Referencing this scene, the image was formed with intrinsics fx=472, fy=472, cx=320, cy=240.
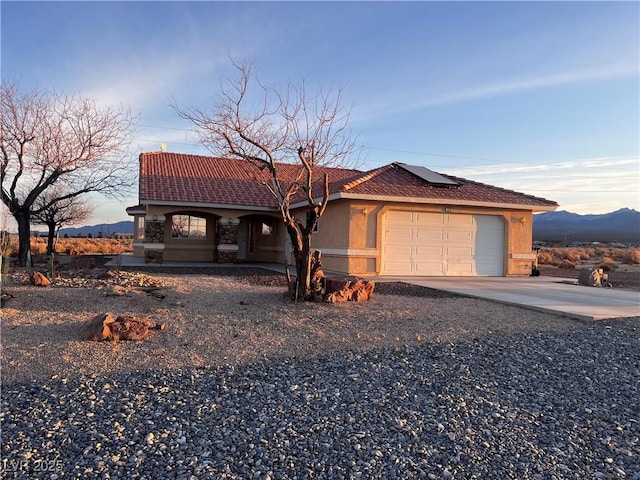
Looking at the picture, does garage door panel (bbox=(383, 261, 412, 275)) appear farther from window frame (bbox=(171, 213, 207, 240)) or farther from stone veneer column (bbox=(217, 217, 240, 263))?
window frame (bbox=(171, 213, 207, 240))

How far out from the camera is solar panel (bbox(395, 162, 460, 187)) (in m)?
17.4

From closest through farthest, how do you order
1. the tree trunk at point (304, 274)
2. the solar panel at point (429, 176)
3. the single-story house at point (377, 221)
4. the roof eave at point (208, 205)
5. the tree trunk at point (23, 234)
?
the tree trunk at point (304, 274) < the single-story house at point (377, 221) < the solar panel at point (429, 176) < the tree trunk at point (23, 234) < the roof eave at point (208, 205)

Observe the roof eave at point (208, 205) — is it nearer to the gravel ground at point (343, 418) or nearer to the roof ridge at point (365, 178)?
the roof ridge at point (365, 178)

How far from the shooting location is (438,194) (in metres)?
16.7

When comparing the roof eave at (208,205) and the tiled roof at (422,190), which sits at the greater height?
the tiled roof at (422,190)

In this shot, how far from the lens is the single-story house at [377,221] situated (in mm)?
16078

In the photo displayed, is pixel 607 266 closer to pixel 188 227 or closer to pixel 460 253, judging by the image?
pixel 460 253

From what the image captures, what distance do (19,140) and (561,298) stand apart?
18105 millimetres

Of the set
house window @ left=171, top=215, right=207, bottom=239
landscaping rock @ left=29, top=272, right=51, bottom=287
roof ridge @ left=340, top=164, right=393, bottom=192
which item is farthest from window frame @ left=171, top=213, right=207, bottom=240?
landscaping rock @ left=29, top=272, right=51, bottom=287

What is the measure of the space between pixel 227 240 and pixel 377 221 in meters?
8.13

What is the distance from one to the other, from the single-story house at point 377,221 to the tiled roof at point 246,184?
5 centimetres

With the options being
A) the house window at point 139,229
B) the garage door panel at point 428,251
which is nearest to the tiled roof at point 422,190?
the garage door panel at point 428,251

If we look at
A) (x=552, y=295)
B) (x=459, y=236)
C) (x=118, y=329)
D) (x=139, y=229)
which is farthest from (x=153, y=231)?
(x=552, y=295)

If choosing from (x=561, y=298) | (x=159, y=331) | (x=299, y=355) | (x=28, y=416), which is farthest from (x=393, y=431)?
(x=561, y=298)
